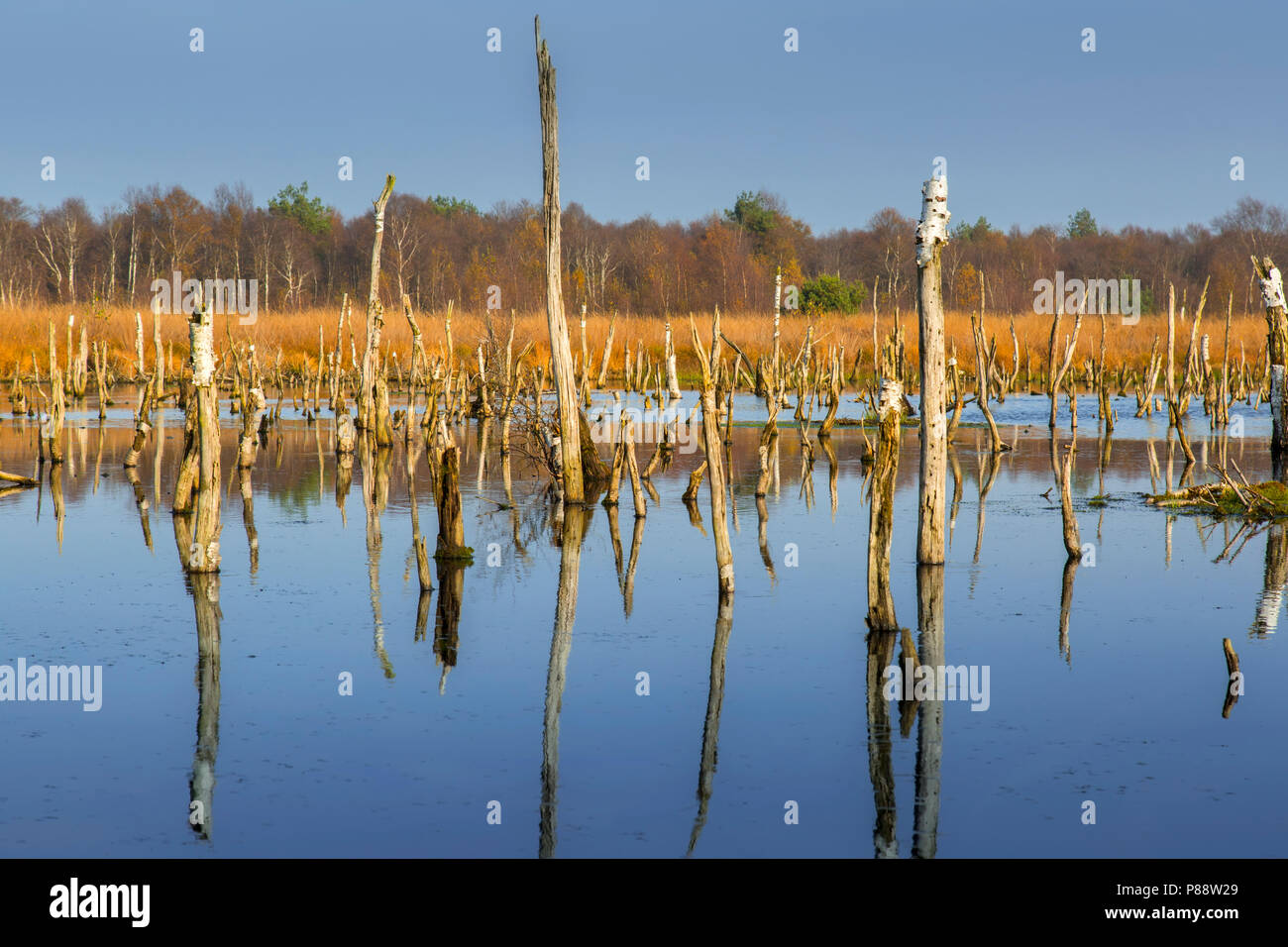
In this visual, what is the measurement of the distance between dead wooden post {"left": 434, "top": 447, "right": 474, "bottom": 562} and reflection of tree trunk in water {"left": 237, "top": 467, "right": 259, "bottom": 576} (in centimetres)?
161

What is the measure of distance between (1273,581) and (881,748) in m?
5.61

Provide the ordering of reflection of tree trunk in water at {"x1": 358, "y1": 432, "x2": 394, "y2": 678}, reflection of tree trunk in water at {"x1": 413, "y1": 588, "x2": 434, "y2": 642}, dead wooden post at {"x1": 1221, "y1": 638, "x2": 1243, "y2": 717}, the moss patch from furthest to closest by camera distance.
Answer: the moss patch → reflection of tree trunk in water at {"x1": 413, "y1": 588, "x2": 434, "y2": 642} → reflection of tree trunk in water at {"x1": 358, "y1": 432, "x2": 394, "y2": 678} → dead wooden post at {"x1": 1221, "y1": 638, "x2": 1243, "y2": 717}

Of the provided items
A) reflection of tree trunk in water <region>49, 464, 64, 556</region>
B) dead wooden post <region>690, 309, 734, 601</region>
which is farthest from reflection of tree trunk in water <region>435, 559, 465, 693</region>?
reflection of tree trunk in water <region>49, 464, 64, 556</region>

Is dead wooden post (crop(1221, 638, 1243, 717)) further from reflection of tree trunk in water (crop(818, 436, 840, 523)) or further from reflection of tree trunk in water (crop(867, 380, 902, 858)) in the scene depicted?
reflection of tree trunk in water (crop(818, 436, 840, 523))

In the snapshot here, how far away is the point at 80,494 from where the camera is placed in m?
15.9

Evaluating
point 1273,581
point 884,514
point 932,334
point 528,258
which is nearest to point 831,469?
point 1273,581

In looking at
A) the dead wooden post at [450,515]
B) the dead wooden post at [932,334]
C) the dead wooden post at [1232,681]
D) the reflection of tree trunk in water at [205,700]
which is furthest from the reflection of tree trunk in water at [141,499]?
the dead wooden post at [1232,681]

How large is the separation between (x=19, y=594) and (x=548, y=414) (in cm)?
855

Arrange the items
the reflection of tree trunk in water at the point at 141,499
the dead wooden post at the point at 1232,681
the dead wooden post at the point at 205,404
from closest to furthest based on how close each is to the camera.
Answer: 1. the dead wooden post at the point at 1232,681
2. the dead wooden post at the point at 205,404
3. the reflection of tree trunk in water at the point at 141,499

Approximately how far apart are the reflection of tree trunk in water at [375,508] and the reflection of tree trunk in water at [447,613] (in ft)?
1.08

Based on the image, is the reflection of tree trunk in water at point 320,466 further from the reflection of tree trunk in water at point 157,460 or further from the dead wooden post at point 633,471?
the dead wooden post at point 633,471

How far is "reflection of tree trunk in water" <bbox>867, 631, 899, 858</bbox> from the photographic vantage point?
5.23 metres

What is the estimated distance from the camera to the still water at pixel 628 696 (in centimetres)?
532

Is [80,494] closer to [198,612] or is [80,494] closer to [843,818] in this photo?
[198,612]
